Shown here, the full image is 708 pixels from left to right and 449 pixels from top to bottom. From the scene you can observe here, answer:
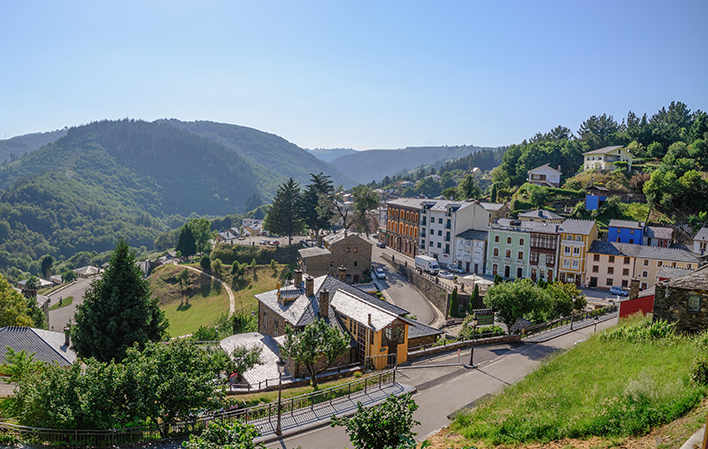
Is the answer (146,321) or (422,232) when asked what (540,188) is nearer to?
(422,232)

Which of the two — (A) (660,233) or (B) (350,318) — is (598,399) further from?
(A) (660,233)

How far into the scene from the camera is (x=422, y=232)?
73750 millimetres

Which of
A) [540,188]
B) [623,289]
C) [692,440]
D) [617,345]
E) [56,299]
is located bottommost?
[56,299]

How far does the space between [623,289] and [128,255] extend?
55425mm

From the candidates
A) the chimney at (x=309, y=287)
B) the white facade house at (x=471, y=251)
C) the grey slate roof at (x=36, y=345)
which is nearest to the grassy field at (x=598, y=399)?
the chimney at (x=309, y=287)

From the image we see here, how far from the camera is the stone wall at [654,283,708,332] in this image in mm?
19781

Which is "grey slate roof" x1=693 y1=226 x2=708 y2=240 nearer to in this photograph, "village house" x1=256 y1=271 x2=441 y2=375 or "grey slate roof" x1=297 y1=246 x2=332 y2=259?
"village house" x1=256 y1=271 x2=441 y2=375

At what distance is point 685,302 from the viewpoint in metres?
20.2

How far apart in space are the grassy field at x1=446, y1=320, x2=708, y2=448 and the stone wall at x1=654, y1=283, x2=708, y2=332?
1.22m

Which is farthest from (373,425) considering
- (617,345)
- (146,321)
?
(146,321)

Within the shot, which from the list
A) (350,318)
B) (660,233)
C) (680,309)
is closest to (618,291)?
(660,233)

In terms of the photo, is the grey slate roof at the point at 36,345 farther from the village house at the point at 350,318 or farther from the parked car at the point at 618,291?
the parked car at the point at 618,291

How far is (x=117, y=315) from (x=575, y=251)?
5332cm

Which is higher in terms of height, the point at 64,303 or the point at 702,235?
the point at 702,235
